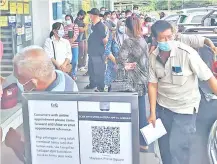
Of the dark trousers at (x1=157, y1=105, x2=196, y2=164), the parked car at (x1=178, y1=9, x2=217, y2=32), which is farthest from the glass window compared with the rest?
the dark trousers at (x1=157, y1=105, x2=196, y2=164)

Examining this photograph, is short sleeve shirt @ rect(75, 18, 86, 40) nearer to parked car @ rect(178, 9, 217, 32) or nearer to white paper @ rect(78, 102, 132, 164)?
parked car @ rect(178, 9, 217, 32)

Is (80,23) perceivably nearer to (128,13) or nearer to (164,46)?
(128,13)

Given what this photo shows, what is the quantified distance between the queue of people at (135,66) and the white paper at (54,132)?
28 cm

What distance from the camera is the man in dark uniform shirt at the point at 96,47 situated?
104 inches

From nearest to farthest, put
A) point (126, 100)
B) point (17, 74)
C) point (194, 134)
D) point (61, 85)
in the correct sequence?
point (126, 100), point (61, 85), point (17, 74), point (194, 134)

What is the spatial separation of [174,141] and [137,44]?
0.65m

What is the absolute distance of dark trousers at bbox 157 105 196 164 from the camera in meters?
2.37

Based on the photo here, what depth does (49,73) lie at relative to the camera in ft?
7.15

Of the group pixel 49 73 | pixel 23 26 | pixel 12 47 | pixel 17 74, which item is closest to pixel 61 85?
pixel 49 73

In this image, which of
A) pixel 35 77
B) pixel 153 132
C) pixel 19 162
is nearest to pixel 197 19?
pixel 153 132

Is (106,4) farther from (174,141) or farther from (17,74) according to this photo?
(174,141)

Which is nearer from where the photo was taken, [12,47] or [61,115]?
[61,115]

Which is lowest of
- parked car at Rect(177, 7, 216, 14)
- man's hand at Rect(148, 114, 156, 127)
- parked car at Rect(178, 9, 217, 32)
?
man's hand at Rect(148, 114, 156, 127)

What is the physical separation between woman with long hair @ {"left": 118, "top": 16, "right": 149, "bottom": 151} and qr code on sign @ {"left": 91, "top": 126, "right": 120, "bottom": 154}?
2.33 feet
